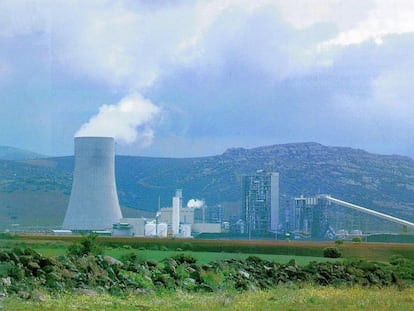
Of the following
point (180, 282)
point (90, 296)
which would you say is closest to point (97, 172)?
point (180, 282)

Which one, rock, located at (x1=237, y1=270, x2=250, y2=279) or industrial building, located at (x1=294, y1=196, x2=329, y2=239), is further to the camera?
industrial building, located at (x1=294, y1=196, x2=329, y2=239)

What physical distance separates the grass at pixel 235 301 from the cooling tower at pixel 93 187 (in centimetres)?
1846

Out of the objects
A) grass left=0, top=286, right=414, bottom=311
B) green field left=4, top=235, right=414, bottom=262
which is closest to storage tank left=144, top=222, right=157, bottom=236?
green field left=4, top=235, right=414, bottom=262

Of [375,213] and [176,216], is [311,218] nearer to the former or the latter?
[375,213]

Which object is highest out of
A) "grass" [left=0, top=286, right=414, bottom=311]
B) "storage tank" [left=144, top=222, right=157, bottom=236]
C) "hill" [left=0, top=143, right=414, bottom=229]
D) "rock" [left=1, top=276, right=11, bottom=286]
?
"hill" [left=0, top=143, right=414, bottom=229]

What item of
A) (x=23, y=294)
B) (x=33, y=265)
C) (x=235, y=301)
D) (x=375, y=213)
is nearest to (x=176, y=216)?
(x=375, y=213)

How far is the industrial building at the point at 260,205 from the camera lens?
41.3 metres

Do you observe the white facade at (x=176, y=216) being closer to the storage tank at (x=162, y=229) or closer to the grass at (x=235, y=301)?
the storage tank at (x=162, y=229)

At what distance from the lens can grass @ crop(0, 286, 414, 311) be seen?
8.66 m

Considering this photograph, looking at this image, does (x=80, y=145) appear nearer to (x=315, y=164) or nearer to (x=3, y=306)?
(x=3, y=306)

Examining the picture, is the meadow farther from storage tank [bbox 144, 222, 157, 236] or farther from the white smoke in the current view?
the white smoke

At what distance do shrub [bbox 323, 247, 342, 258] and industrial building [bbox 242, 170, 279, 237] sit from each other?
59.5 feet

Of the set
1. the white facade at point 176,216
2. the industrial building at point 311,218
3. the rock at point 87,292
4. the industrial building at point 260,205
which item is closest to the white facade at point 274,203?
the industrial building at point 260,205

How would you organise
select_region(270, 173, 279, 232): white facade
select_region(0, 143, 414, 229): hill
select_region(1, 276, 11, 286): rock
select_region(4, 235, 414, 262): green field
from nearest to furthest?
select_region(1, 276, 11, 286): rock
select_region(4, 235, 414, 262): green field
select_region(270, 173, 279, 232): white facade
select_region(0, 143, 414, 229): hill
